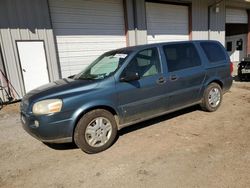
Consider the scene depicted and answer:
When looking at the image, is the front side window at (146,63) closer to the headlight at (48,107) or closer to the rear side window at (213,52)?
the headlight at (48,107)

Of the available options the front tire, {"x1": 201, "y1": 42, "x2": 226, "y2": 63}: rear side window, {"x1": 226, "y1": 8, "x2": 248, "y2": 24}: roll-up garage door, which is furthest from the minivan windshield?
{"x1": 226, "y1": 8, "x2": 248, "y2": 24}: roll-up garage door

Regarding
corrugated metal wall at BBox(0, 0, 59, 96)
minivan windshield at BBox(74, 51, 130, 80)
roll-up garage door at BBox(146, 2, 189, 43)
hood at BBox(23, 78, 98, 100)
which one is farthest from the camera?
roll-up garage door at BBox(146, 2, 189, 43)

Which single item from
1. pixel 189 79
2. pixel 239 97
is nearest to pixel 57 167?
pixel 189 79

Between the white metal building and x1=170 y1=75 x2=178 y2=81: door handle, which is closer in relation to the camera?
x1=170 y1=75 x2=178 y2=81: door handle

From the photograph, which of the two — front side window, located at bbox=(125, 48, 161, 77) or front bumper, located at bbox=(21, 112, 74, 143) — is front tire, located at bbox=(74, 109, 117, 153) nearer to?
front bumper, located at bbox=(21, 112, 74, 143)

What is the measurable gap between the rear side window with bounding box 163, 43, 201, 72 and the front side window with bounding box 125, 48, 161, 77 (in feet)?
0.91

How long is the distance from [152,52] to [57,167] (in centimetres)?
276

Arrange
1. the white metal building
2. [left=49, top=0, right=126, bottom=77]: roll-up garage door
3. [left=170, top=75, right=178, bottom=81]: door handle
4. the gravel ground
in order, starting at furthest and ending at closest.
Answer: [left=49, top=0, right=126, bottom=77]: roll-up garage door < the white metal building < [left=170, top=75, right=178, bottom=81]: door handle < the gravel ground

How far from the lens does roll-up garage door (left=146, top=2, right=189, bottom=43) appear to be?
11.4 meters

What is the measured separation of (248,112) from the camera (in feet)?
18.6

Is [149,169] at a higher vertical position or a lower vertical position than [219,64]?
lower

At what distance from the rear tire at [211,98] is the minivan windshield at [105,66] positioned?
7.67 feet

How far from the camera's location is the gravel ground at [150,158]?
3094mm

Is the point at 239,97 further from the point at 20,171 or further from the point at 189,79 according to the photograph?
the point at 20,171
